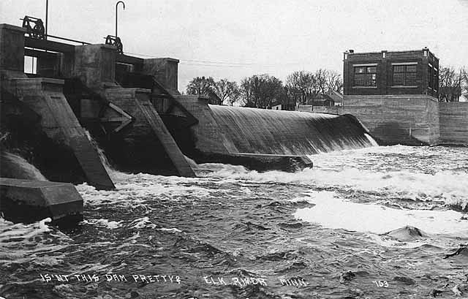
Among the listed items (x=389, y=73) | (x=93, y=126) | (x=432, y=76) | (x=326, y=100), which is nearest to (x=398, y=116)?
(x=389, y=73)

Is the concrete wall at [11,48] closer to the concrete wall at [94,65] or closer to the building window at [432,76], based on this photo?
the concrete wall at [94,65]

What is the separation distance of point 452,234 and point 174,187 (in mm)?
6657

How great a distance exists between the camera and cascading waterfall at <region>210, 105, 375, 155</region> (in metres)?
20.1

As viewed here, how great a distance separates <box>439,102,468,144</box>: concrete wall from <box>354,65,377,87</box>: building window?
685 cm

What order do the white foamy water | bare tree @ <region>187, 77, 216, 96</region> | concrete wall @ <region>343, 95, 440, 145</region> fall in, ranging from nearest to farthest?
the white foamy water < concrete wall @ <region>343, 95, 440, 145</region> < bare tree @ <region>187, 77, 216, 96</region>

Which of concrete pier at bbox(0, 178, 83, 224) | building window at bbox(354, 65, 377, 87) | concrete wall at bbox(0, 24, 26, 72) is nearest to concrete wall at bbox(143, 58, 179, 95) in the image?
concrete wall at bbox(0, 24, 26, 72)

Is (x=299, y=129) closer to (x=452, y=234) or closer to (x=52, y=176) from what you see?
(x=52, y=176)

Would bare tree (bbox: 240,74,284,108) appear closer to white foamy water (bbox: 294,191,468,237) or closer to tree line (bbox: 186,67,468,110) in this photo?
tree line (bbox: 186,67,468,110)

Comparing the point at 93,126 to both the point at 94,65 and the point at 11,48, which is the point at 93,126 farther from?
the point at 11,48

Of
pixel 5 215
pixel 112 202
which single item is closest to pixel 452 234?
pixel 112 202

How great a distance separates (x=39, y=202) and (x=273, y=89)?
66265mm

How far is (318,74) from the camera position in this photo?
273 feet

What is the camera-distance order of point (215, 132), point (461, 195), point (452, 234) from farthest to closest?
point (215, 132)
point (461, 195)
point (452, 234)

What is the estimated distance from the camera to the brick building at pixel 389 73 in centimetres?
3969
